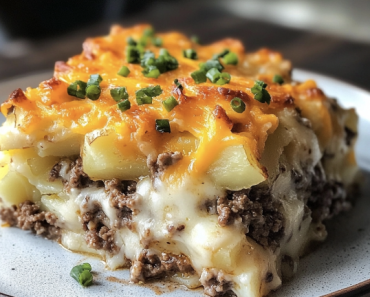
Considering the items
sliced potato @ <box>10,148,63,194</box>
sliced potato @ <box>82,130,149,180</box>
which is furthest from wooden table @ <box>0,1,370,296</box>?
sliced potato @ <box>82,130,149,180</box>

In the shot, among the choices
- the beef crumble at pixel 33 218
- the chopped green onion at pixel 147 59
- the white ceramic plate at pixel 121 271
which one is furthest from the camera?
the chopped green onion at pixel 147 59

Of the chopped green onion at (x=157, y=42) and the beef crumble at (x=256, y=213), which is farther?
the chopped green onion at (x=157, y=42)

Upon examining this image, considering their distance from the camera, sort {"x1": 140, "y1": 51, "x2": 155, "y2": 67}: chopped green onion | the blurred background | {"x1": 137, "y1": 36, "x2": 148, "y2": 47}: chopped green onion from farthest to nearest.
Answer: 1. the blurred background
2. {"x1": 137, "y1": 36, "x2": 148, "y2": 47}: chopped green onion
3. {"x1": 140, "y1": 51, "x2": 155, "y2": 67}: chopped green onion

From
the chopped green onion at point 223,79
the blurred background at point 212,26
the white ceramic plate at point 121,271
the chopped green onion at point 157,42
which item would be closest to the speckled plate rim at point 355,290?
the white ceramic plate at point 121,271

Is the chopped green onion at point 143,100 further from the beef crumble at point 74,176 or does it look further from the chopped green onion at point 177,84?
the beef crumble at point 74,176

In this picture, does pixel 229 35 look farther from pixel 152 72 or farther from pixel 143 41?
pixel 152 72

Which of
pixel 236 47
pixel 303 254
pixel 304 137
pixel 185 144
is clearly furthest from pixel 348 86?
pixel 185 144

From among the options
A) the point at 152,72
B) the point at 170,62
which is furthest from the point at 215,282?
the point at 170,62

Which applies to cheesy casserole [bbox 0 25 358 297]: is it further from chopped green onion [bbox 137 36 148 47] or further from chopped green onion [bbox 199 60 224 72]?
chopped green onion [bbox 137 36 148 47]
